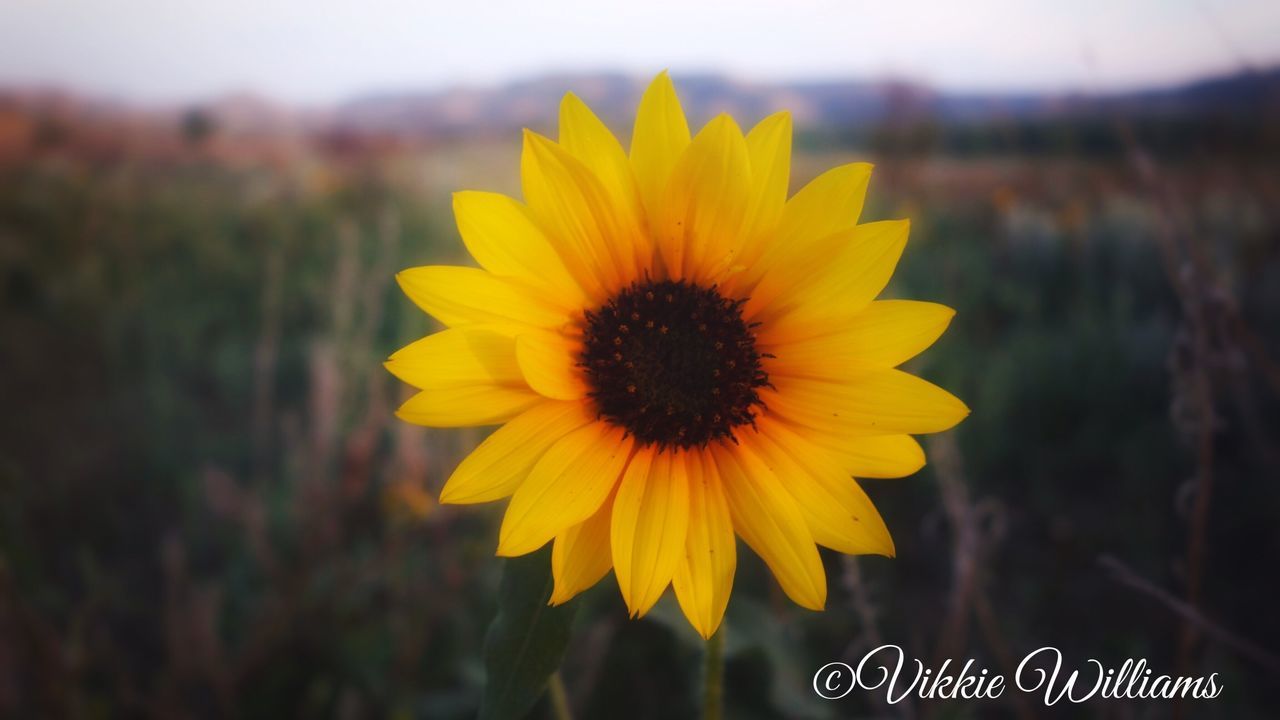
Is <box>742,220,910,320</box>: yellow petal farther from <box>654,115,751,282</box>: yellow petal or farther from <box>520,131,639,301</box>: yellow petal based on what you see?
<box>520,131,639,301</box>: yellow petal

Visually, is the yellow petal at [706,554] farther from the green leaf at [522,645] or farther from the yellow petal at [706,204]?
the yellow petal at [706,204]

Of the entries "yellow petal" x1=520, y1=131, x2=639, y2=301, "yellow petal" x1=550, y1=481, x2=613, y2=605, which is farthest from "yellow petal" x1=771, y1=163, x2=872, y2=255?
"yellow petal" x1=550, y1=481, x2=613, y2=605

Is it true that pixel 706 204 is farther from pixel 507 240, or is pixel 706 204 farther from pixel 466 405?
pixel 466 405

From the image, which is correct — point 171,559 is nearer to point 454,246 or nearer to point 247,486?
point 247,486

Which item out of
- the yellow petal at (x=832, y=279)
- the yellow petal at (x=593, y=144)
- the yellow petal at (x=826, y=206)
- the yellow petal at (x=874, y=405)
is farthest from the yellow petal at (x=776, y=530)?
the yellow petal at (x=593, y=144)

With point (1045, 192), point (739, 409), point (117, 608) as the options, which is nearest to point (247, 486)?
point (117, 608)
